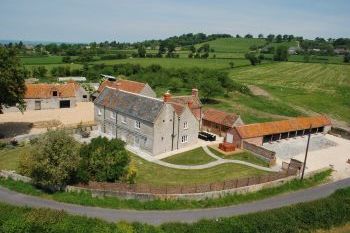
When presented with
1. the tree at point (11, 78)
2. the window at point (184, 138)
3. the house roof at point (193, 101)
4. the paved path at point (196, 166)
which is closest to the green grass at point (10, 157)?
the tree at point (11, 78)

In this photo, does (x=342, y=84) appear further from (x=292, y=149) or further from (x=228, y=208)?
(x=228, y=208)

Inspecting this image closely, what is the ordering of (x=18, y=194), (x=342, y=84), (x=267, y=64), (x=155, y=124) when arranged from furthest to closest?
(x=267, y=64)
(x=342, y=84)
(x=155, y=124)
(x=18, y=194)

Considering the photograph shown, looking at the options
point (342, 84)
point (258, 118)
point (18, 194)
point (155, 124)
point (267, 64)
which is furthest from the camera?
point (267, 64)

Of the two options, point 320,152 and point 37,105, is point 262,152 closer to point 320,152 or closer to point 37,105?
point 320,152

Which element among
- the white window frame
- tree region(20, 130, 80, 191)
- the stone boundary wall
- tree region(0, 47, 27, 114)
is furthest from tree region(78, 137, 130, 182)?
tree region(0, 47, 27, 114)

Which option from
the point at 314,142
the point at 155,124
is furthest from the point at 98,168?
the point at 314,142

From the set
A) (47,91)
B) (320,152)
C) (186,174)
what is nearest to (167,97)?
(186,174)

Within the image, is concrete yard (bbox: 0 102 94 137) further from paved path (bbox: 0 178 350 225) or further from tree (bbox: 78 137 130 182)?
paved path (bbox: 0 178 350 225)

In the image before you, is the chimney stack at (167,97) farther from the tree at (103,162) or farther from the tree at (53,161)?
the tree at (53,161)
